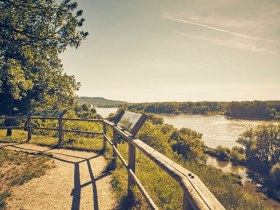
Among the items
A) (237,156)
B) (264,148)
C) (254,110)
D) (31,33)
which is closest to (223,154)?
(237,156)

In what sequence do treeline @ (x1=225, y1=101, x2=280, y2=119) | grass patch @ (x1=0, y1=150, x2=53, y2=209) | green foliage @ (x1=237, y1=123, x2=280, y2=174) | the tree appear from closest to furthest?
grass patch @ (x1=0, y1=150, x2=53, y2=209), the tree, green foliage @ (x1=237, y1=123, x2=280, y2=174), treeline @ (x1=225, y1=101, x2=280, y2=119)

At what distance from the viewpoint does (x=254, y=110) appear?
146 metres

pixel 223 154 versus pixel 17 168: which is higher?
pixel 17 168

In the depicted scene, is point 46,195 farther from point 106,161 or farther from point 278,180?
point 278,180

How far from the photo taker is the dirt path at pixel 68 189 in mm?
5227

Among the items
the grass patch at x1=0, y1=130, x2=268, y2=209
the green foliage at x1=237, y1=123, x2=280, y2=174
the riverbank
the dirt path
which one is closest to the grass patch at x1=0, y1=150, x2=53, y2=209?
the dirt path

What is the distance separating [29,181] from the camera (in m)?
6.60

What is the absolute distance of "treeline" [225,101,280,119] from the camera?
142m

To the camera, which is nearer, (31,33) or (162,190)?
(162,190)

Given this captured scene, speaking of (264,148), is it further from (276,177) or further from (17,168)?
(17,168)

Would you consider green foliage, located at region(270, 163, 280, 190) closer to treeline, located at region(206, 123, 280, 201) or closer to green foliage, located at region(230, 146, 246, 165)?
treeline, located at region(206, 123, 280, 201)

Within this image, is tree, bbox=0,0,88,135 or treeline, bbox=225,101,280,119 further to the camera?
treeline, bbox=225,101,280,119

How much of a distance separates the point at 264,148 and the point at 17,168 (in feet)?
200

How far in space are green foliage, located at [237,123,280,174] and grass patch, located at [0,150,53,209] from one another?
5673 centimetres
